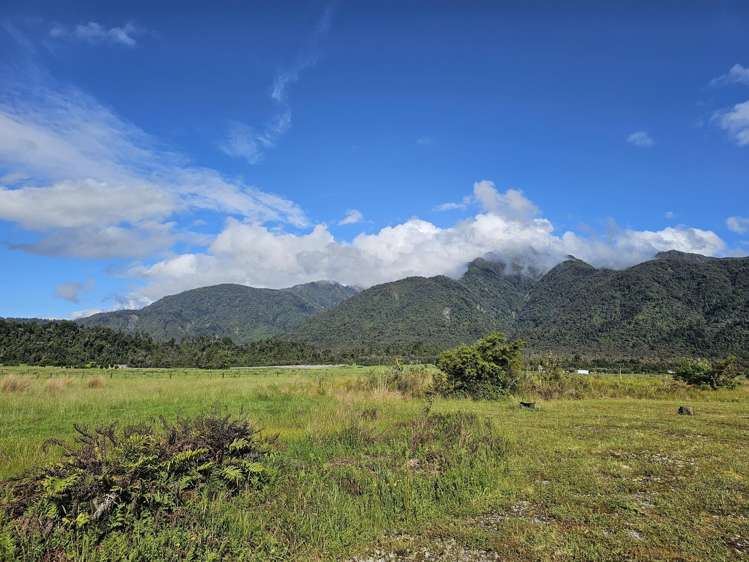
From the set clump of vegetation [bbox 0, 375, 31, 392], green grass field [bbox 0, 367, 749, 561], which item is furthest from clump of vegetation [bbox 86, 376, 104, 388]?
green grass field [bbox 0, 367, 749, 561]

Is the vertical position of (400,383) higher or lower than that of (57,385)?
lower

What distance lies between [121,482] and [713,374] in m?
30.8

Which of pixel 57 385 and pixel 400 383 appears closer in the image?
pixel 57 385

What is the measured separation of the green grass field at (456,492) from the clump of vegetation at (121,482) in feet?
0.89

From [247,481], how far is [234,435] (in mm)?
858

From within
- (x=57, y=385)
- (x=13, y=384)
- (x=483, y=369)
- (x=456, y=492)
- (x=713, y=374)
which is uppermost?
(x=13, y=384)

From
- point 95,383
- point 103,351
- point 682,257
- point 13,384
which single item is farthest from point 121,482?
point 682,257

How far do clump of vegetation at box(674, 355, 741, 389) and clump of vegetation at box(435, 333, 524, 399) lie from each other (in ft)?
38.1

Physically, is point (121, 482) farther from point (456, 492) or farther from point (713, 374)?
point (713, 374)

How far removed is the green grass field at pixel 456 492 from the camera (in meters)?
4.99

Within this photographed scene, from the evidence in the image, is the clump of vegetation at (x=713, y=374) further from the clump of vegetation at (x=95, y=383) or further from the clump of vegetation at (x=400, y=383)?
the clump of vegetation at (x=95, y=383)

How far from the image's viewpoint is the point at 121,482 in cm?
535

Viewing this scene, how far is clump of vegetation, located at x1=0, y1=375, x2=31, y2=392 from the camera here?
56.4 ft

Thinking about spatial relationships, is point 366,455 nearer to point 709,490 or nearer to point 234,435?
point 234,435
